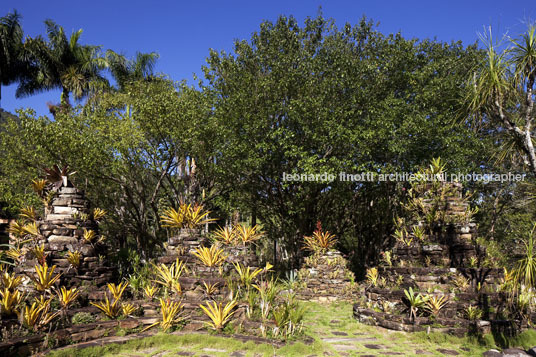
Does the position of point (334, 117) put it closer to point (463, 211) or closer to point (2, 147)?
point (463, 211)

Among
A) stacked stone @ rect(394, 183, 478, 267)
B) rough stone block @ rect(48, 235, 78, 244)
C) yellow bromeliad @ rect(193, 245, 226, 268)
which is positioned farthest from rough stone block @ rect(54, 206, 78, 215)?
stacked stone @ rect(394, 183, 478, 267)

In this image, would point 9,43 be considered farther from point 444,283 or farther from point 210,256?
point 444,283

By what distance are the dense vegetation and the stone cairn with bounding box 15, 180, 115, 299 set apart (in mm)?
4292

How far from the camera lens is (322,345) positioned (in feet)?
23.5

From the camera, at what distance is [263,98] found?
606 inches

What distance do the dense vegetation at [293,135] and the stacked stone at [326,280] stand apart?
2753mm

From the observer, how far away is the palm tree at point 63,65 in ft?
70.6

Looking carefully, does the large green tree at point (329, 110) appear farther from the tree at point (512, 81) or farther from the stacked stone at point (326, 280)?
the tree at point (512, 81)

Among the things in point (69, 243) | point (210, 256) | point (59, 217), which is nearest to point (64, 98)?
point (59, 217)

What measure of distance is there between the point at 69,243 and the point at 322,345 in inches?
274

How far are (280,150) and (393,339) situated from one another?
889cm

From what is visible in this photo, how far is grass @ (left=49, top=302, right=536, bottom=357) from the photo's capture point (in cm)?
662

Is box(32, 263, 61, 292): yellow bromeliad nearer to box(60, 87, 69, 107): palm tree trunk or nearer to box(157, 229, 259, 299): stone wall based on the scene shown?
box(157, 229, 259, 299): stone wall
